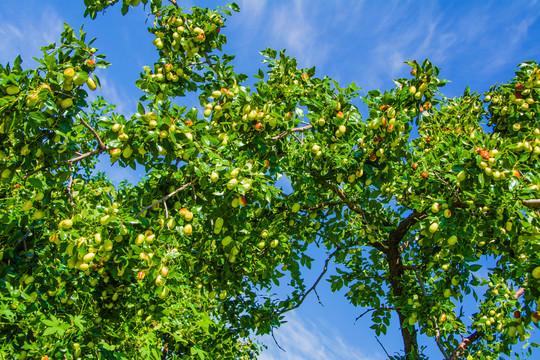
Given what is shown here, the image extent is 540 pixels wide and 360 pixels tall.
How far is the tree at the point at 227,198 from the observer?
3.34 m

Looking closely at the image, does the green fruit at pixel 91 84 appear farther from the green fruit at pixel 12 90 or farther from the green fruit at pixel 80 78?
the green fruit at pixel 12 90

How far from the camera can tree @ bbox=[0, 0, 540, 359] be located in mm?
3342

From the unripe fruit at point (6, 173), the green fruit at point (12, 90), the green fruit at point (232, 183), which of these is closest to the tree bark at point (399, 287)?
the green fruit at point (232, 183)

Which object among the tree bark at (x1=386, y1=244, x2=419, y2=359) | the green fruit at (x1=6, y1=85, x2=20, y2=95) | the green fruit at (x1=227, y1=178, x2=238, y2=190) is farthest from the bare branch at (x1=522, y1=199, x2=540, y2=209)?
the green fruit at (x1=6, y1=85, x2=20, y2=95)

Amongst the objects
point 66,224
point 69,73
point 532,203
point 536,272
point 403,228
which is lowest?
point 66,224

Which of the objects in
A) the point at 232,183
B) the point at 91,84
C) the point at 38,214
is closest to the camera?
the point at 232,183

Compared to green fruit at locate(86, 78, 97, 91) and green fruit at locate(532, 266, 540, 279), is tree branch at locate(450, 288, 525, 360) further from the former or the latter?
green fruit at locate(86, 78, 97, 91)

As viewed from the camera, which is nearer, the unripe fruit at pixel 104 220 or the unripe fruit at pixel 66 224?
the unripe fruit at pixel 104 220

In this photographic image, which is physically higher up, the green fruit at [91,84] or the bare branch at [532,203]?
the bare branch at [532,203]

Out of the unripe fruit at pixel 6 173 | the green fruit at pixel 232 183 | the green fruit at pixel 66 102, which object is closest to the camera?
the green fruit at pixel 232 183

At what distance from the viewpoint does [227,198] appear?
347cm

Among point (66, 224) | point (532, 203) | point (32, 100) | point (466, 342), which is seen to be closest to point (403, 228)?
point (466, 342)

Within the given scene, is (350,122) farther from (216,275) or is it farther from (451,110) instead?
(451,110)

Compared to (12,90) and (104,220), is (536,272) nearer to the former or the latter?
(104,220)
